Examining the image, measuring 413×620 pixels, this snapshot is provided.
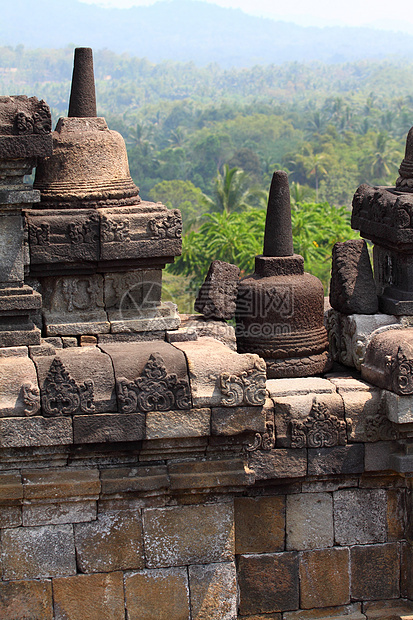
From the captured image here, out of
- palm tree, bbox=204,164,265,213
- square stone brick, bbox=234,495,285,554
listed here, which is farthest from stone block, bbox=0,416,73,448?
palm tree, bbox=204,164,265,213

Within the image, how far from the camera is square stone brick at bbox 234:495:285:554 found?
590 centimetres

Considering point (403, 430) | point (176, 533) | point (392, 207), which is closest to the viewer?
point (176, 533)

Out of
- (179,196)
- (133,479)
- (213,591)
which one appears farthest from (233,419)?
(179,196)

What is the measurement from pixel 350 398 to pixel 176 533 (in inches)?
61.8

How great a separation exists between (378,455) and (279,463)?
0.74 meters

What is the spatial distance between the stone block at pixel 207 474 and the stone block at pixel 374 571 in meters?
1.27

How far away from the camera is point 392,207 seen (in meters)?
6.38

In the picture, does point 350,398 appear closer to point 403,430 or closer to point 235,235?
point 403,430

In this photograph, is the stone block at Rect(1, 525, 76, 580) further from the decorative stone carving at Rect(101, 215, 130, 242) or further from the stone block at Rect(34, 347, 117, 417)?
the decorative stone carving at Rect(101, 215, 130, 242)

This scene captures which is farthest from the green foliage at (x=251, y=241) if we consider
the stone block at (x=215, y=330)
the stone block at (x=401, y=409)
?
the stone block at (x=401, y=409)

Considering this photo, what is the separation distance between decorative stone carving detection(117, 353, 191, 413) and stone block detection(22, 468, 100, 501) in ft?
1.70

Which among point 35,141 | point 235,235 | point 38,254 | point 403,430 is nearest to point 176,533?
point 403,430

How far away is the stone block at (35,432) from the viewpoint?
16.1 ft

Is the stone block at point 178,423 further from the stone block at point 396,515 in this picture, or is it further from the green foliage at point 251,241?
the green foliage at point 251,241
